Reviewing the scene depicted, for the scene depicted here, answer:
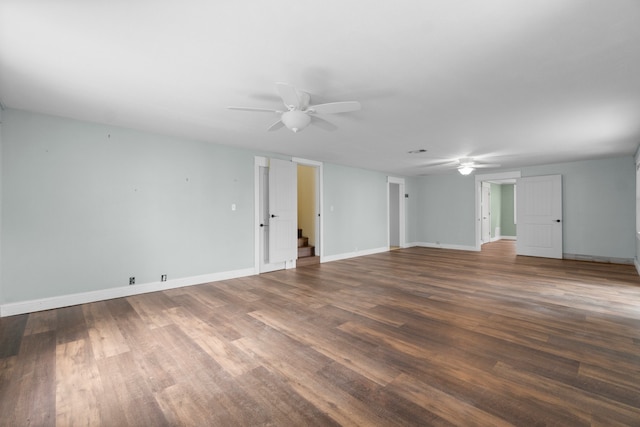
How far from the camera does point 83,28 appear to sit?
1.86 metres

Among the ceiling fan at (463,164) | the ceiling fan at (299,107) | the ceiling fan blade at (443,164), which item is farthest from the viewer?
the ceiling fan blade at (443,164)

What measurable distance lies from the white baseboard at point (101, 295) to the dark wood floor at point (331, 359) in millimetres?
177

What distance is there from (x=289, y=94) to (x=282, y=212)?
359cm

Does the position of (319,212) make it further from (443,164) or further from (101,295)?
(101,295)

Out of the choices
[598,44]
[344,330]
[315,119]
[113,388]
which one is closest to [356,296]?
[344,330]

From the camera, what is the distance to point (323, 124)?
12.5 ft

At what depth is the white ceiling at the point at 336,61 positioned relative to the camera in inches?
66.8

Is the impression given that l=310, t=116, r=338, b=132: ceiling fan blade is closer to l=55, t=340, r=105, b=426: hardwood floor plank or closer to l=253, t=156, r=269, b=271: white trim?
l=253, t=156, r=269, b=271: white trim

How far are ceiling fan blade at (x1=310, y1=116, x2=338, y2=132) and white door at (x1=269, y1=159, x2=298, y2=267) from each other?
6.35ft

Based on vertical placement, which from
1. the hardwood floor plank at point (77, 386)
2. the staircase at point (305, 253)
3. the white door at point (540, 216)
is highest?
the white door at point (540, 216)

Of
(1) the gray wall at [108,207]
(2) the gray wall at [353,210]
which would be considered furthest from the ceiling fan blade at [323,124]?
(2) the gray wall at [353,210]

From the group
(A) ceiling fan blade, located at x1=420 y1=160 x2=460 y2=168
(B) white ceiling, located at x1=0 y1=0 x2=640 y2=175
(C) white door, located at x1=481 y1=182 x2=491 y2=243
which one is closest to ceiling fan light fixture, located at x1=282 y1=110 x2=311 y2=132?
(B) white ceiling, located at x1=0 y1=0 x2=640 y2=175

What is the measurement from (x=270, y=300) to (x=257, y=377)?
179cm

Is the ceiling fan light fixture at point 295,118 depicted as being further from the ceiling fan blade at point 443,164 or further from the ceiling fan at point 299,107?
the ceiling fan blade at point 443,164
